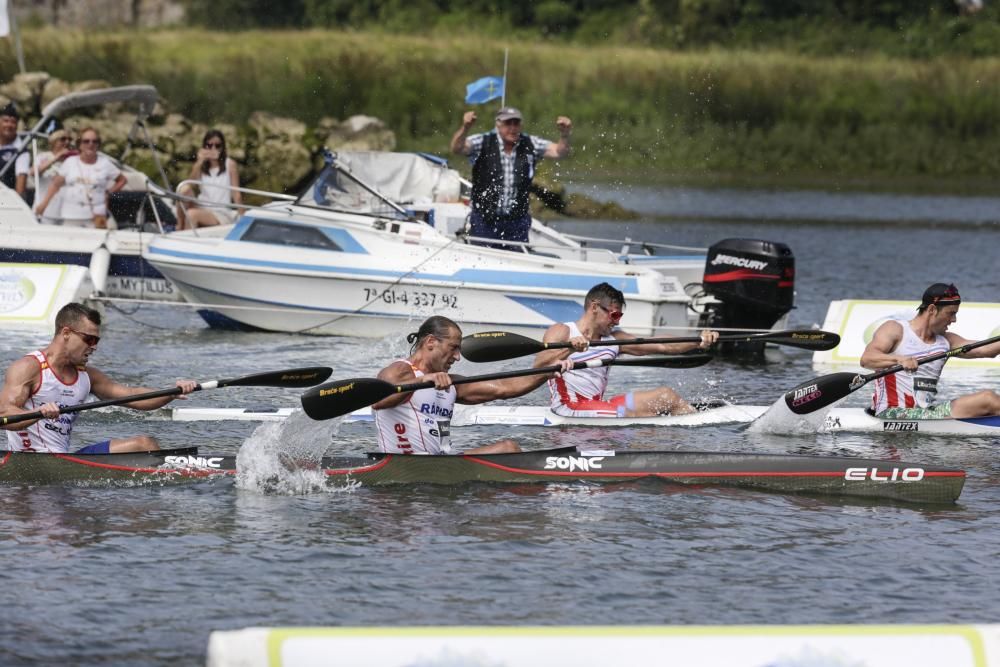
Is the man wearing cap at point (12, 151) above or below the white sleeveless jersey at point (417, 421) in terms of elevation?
above

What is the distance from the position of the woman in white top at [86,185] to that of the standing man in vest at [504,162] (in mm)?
5464

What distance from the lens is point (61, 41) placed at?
39.5 meters

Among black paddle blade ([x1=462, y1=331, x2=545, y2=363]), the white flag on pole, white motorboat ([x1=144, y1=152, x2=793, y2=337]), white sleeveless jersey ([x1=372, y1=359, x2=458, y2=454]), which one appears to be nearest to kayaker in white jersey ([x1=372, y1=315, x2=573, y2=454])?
white sleeveless jersey ([x1=372, y1=359, x2=458, y2=454])

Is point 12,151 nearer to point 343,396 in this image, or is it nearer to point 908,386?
point 343,396

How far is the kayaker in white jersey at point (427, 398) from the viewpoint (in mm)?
10969

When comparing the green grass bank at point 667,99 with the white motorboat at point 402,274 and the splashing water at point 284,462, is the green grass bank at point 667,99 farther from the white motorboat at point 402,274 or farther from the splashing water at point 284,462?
the splashing water at point 284,462

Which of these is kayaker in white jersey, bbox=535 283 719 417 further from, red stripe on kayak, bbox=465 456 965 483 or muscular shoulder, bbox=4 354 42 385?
muscular shoulder, bbox=4 354 42 385

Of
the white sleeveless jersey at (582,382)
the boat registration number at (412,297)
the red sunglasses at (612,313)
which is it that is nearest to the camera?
the red sunglasses at (612,313)

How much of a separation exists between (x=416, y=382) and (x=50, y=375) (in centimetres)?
260

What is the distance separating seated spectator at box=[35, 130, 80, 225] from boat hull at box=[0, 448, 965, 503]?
9.73 metres

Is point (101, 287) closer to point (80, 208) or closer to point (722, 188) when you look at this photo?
point (80, 208)

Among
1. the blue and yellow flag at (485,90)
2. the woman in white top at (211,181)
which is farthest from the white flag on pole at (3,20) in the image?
the blue and yellow flag at (485,90)

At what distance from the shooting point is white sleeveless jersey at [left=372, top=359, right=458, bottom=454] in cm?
1118

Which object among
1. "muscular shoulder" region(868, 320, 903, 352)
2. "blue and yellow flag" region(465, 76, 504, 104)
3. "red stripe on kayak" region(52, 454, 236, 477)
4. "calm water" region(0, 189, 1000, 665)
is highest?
"blue and yellow flag" region(465, 76, 504, 104)
